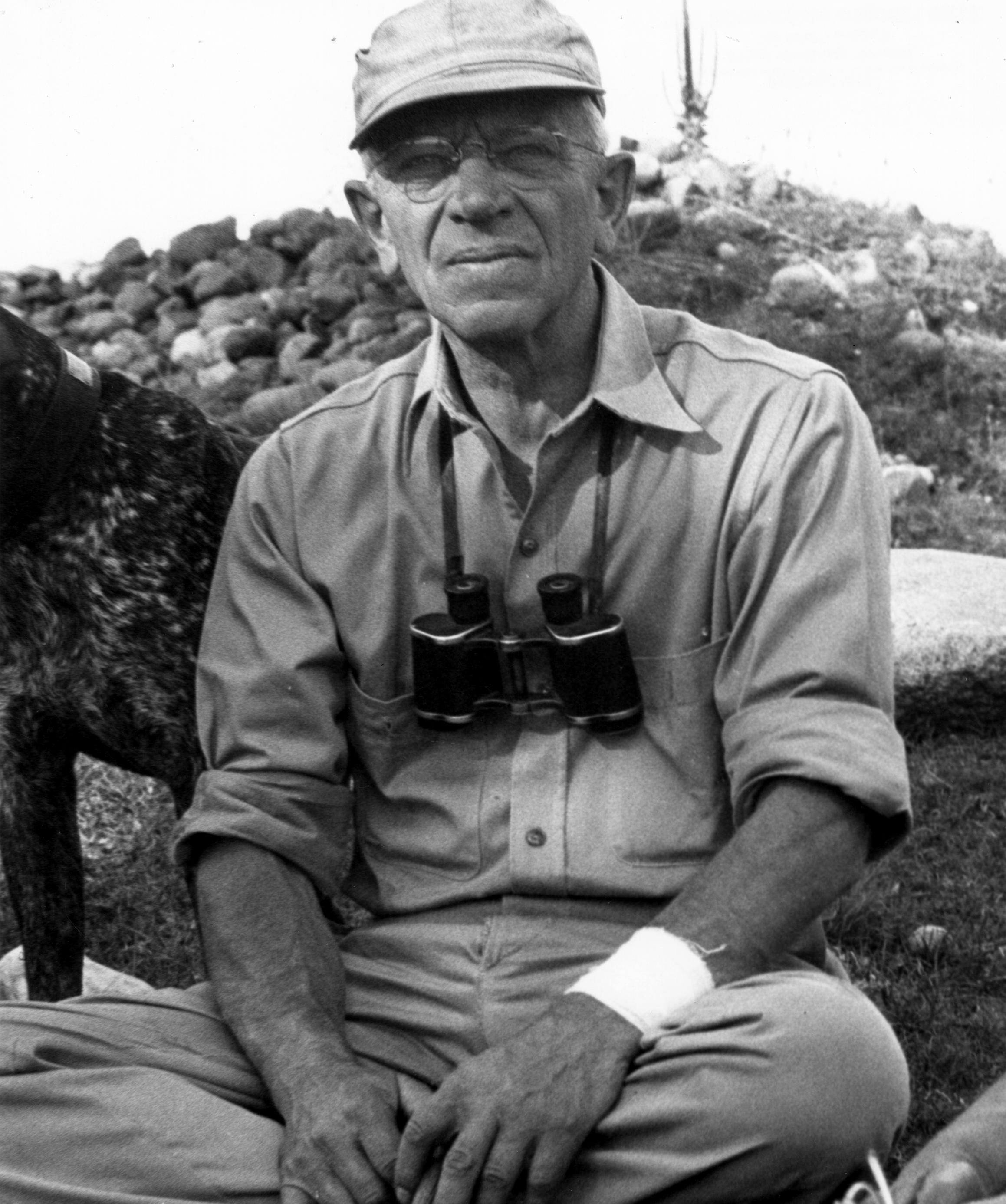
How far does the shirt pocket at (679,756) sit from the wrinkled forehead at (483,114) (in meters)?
0.91

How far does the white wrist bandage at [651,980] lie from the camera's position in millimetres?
2910

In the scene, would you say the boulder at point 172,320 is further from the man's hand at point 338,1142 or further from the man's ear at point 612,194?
the man's hand at point 338,1142

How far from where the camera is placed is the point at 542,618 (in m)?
3.37

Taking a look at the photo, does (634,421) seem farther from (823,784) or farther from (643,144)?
(643,144)

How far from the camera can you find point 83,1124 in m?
2.91

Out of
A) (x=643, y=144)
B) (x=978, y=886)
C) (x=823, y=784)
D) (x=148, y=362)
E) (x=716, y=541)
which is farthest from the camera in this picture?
(x=643, y=144)

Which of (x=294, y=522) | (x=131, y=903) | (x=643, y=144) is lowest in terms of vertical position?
(x=131, y=903)

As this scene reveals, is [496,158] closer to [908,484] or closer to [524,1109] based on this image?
[524,1109]

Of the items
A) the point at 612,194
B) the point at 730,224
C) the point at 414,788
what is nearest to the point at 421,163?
the point at 612,194

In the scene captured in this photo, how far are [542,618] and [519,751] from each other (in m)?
0.23

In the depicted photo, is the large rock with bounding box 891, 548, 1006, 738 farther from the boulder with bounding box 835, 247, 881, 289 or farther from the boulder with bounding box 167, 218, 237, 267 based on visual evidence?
the boulder with bounding box 167, 218, 237, 267

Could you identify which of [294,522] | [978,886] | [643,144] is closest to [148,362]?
[643,144]

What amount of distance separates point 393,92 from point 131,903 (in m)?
2.91

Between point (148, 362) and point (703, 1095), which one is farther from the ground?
point (703, 1095)
